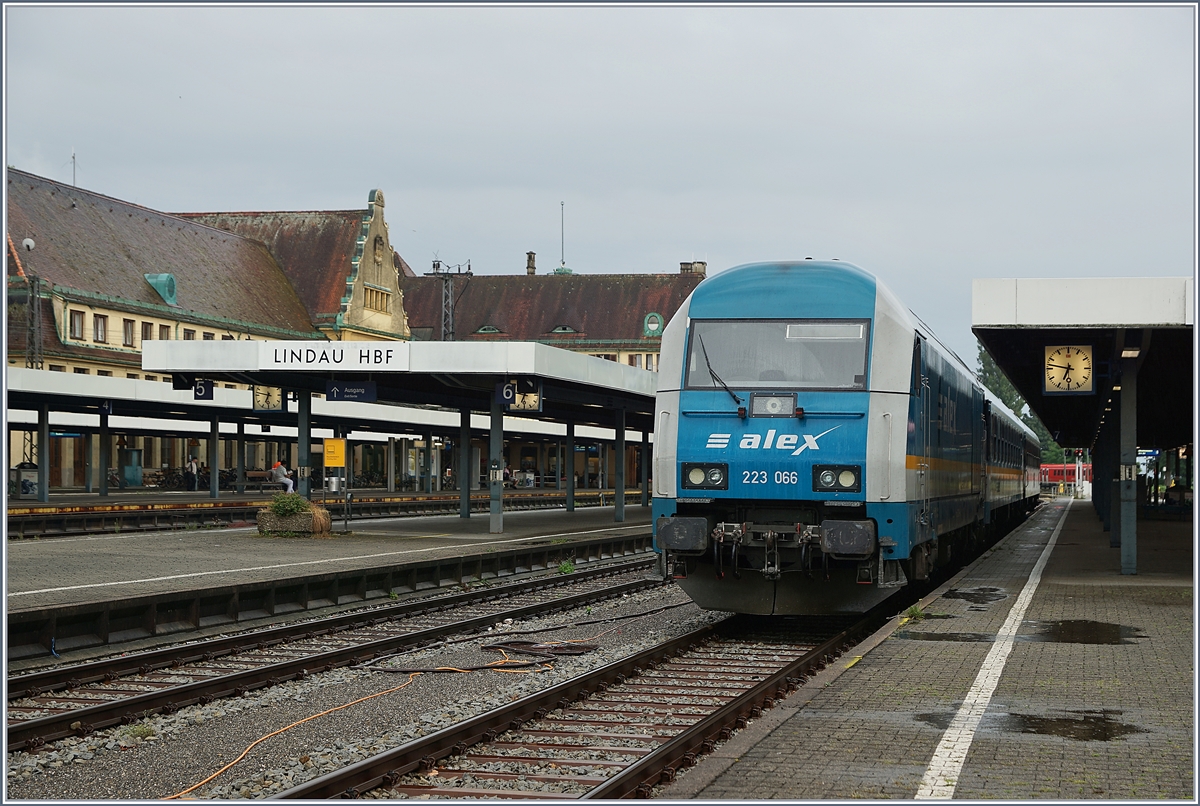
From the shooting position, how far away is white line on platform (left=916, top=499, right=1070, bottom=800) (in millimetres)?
7109

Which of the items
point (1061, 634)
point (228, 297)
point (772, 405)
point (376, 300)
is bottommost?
point (1061, 634)

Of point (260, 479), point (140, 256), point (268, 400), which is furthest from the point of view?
point (140, 256)

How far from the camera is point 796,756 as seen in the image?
7875mm

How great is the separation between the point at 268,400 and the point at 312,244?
170ft

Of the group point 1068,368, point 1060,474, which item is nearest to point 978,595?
point 1068,368

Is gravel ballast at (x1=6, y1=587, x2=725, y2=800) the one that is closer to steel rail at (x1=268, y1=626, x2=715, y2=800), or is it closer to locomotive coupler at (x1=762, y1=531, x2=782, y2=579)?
steel rail at (x1=268, y1=626, x2=715, y2=800)

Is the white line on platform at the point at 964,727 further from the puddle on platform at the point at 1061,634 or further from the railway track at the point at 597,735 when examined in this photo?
the railway track at the point at 597,735

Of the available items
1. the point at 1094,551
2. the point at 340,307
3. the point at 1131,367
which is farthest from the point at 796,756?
the point at 340,307

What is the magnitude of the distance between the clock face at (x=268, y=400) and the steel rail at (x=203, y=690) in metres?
20.0

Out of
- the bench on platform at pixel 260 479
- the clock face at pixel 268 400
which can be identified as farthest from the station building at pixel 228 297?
the clock face at pixel 268 400

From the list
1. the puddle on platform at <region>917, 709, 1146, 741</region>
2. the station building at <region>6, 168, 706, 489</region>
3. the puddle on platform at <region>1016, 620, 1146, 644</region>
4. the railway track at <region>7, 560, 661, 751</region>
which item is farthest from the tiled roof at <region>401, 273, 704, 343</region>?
the puddle on platform at <region>917, 709, 1146, 741</region>

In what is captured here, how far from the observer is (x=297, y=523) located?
28312 millimetres

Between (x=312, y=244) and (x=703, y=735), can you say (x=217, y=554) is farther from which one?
(x=312, y=244)

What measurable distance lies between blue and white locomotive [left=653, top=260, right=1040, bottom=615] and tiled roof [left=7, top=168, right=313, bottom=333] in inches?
2040
